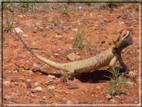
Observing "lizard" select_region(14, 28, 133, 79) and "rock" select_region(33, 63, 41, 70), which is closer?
"lizard" select_region(14, 28, 133, 79)

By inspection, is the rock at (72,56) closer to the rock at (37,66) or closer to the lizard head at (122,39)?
the rock at (37,66)

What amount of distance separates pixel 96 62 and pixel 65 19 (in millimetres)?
3395

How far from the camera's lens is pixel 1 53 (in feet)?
18.7

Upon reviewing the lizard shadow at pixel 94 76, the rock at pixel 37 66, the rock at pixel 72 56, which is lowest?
the lizard shadow at pixel 94 76

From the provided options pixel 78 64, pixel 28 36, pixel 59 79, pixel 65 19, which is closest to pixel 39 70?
pixel 59 79

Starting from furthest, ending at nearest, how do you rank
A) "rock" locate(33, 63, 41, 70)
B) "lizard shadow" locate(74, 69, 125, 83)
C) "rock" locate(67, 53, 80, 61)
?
"rock" locate(67, 53, 80, 61)
"rock" locate(33, 63, 41, 70)
"lizard shadow" locate(74, 69, 125, 83)

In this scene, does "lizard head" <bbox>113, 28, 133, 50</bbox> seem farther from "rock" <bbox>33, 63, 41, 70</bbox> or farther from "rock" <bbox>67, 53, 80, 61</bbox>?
"rock" <bbox>33, 63, 41, 70</bbox>

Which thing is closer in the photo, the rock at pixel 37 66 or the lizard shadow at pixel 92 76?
the lizard shadow at pixel 92 76

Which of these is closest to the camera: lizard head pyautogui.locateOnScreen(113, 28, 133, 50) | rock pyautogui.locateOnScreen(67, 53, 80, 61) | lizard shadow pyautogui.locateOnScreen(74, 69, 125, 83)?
lizard head pyautogui.locateOnScreen(113, 28, 133, 50)

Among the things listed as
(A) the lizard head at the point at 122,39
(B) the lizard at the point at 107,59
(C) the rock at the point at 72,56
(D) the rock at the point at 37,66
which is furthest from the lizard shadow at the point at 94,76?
(D) the rock at the point at 37,66

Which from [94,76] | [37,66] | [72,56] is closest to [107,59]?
[94,76]

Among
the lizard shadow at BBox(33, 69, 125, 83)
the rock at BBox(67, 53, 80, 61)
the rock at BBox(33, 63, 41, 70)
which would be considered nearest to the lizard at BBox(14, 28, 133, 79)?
the lizard shadow at BBox(33, 69, 125, 83)

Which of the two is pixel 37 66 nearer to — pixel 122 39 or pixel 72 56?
pixel 72 56

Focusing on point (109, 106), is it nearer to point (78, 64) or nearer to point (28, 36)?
point (78, 64)
